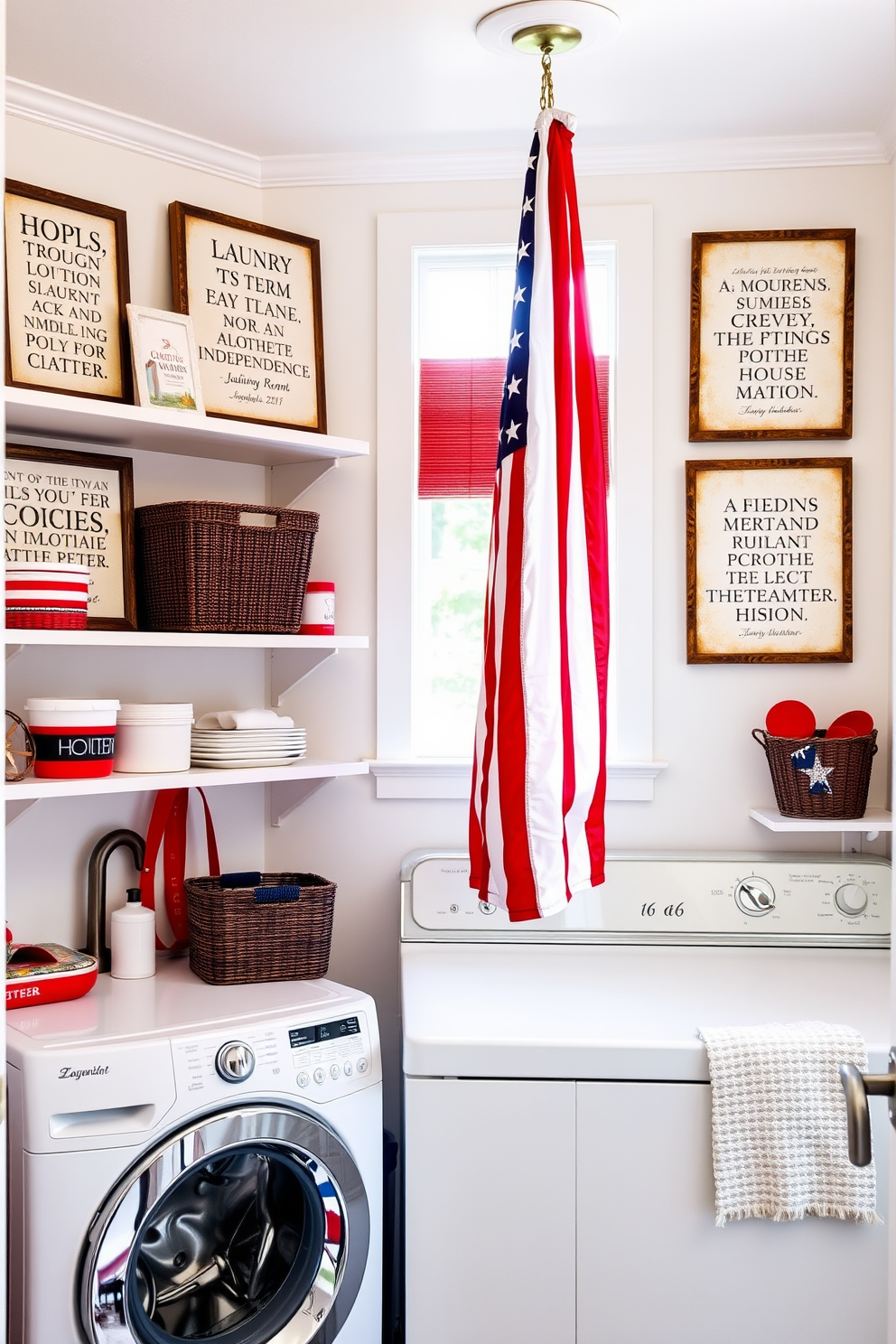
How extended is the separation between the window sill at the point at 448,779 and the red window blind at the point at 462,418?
0.63 metres

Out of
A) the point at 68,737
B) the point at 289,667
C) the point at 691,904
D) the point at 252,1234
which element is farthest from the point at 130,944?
the point at 691,904

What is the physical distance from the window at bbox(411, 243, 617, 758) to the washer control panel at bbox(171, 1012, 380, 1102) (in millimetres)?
738

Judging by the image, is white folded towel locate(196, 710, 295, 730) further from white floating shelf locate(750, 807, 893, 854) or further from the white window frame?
white floating shelf locate(750, 807, 893, 854)

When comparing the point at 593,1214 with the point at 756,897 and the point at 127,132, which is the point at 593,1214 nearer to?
the point at 756,897

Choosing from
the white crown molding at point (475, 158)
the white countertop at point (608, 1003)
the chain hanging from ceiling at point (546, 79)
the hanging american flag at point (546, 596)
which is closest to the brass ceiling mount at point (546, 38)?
the chain hanging from ceiling at point (546, 79)

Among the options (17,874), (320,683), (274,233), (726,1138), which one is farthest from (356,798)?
(274,233)

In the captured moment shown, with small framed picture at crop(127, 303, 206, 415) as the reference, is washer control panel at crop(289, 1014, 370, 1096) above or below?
below

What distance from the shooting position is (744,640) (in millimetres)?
2455

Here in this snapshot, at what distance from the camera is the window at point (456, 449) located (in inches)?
99.8

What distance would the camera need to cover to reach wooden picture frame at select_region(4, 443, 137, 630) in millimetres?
2148

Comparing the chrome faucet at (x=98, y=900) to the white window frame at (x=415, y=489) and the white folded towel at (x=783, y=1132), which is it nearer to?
the white window frame at (x=415, y=489)

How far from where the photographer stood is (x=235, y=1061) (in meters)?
1.87

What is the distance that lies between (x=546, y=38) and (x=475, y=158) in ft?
1.75

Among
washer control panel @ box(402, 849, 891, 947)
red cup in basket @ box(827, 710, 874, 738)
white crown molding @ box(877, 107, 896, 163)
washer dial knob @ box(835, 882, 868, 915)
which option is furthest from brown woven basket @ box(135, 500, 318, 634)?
white crown molding @ box(877, 107, 896, 163)
